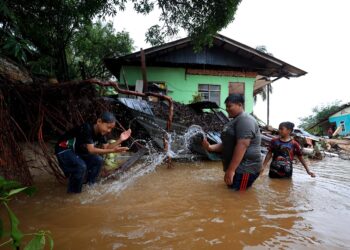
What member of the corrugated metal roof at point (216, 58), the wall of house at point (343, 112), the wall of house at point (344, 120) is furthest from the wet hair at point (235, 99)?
the wall of house at point (343, 112)

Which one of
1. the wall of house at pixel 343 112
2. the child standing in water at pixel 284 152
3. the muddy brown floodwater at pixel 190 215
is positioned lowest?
the muddy brown floodwater at pixel 190 215

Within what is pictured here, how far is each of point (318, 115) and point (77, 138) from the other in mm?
32184

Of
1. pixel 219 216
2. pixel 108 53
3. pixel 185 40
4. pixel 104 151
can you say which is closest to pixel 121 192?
pixel 104 151

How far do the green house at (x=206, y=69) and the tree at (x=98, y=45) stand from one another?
3.69 m

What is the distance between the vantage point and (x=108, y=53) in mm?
17703

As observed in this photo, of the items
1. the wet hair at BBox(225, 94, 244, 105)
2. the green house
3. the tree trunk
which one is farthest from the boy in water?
the tree trunk

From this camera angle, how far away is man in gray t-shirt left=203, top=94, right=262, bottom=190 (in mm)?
3500

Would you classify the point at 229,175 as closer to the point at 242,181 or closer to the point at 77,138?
the point at 242,181

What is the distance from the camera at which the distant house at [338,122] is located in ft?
81.9

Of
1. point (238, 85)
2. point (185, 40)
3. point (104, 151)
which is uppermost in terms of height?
point (185, 40)

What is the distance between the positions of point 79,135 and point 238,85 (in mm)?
11475

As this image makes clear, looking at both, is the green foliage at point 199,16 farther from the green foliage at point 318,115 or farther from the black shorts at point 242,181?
the green foliage at point 318,115

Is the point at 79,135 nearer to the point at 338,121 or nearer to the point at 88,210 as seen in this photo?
the point at 88,210

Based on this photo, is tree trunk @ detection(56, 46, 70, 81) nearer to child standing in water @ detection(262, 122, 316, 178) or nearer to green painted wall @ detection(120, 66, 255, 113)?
green painted wall @ detection(120, 66, 255, 113)
